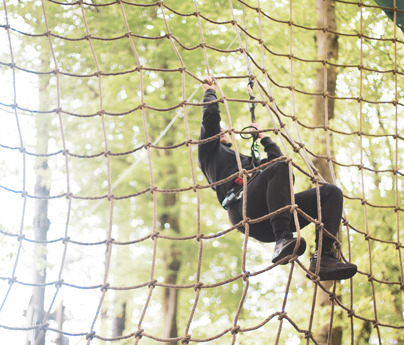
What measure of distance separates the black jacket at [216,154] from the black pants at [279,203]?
190mm

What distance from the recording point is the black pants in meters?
2.13

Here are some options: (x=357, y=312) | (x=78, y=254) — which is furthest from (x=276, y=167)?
(x=78, y=254)

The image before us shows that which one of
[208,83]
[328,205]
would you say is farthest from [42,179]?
[328,205]

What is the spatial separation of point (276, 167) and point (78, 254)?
4666mm

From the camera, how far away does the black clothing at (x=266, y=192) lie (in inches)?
84.6

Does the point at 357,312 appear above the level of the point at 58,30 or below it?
below

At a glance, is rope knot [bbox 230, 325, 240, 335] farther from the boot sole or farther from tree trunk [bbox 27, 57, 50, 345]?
tree trunk [bbox 27, 57, 50, 345]

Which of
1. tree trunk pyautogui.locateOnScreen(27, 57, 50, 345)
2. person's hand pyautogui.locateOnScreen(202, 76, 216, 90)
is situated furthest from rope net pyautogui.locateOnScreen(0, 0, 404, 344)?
person's hand pyautogui.locateOnScreen(202, 76, 216, 90)

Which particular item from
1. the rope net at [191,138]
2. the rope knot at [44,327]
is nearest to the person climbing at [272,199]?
the rope knot at [44,327]

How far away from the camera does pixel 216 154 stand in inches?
102

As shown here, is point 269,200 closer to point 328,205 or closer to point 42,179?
point 328,205

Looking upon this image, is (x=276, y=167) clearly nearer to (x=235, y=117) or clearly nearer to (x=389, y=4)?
(x=389, y=4)

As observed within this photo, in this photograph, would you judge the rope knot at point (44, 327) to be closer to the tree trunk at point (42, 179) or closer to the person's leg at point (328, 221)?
the person's leg at point (328, 221)

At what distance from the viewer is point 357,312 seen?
3.54 metres
